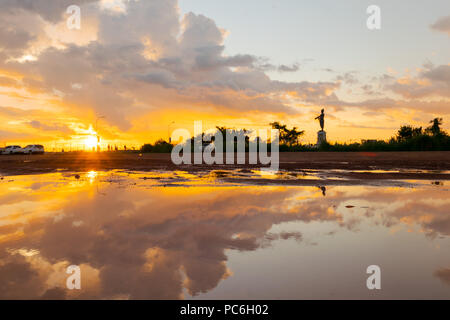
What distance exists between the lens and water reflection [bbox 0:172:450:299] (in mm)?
3074

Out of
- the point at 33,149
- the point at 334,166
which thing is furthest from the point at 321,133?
the point at 33,149

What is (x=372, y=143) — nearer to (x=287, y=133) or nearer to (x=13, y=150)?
(x=287, y=133)

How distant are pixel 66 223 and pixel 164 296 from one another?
3.37m

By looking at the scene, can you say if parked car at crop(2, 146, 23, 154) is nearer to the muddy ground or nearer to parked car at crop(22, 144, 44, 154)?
parked car at crop(22, 144, 44, 154)

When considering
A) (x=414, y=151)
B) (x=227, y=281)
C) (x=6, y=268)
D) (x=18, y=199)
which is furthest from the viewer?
(x=414, y=151)

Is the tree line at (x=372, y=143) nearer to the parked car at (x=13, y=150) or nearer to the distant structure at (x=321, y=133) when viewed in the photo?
the distant structure at (x=321, y=133)

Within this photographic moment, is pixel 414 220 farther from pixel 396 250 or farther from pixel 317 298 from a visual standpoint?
pixel 317 298

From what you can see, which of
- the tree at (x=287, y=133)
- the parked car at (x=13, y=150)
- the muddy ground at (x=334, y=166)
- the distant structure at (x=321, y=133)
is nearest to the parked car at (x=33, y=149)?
the parked car at (x=13, y=150)


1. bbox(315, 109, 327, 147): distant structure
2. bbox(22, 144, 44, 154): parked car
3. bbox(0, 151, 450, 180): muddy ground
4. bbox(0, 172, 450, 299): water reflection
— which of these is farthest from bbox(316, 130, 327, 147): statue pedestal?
bbox(22, 144, 44, 154): parked car

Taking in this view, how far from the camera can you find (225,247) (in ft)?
14.1

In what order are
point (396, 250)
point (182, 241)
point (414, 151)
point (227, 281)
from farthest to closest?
point (414, 151) < point (182, 241) < point (396, 250) < point (227, 281)

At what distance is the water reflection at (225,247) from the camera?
3.07 meters
